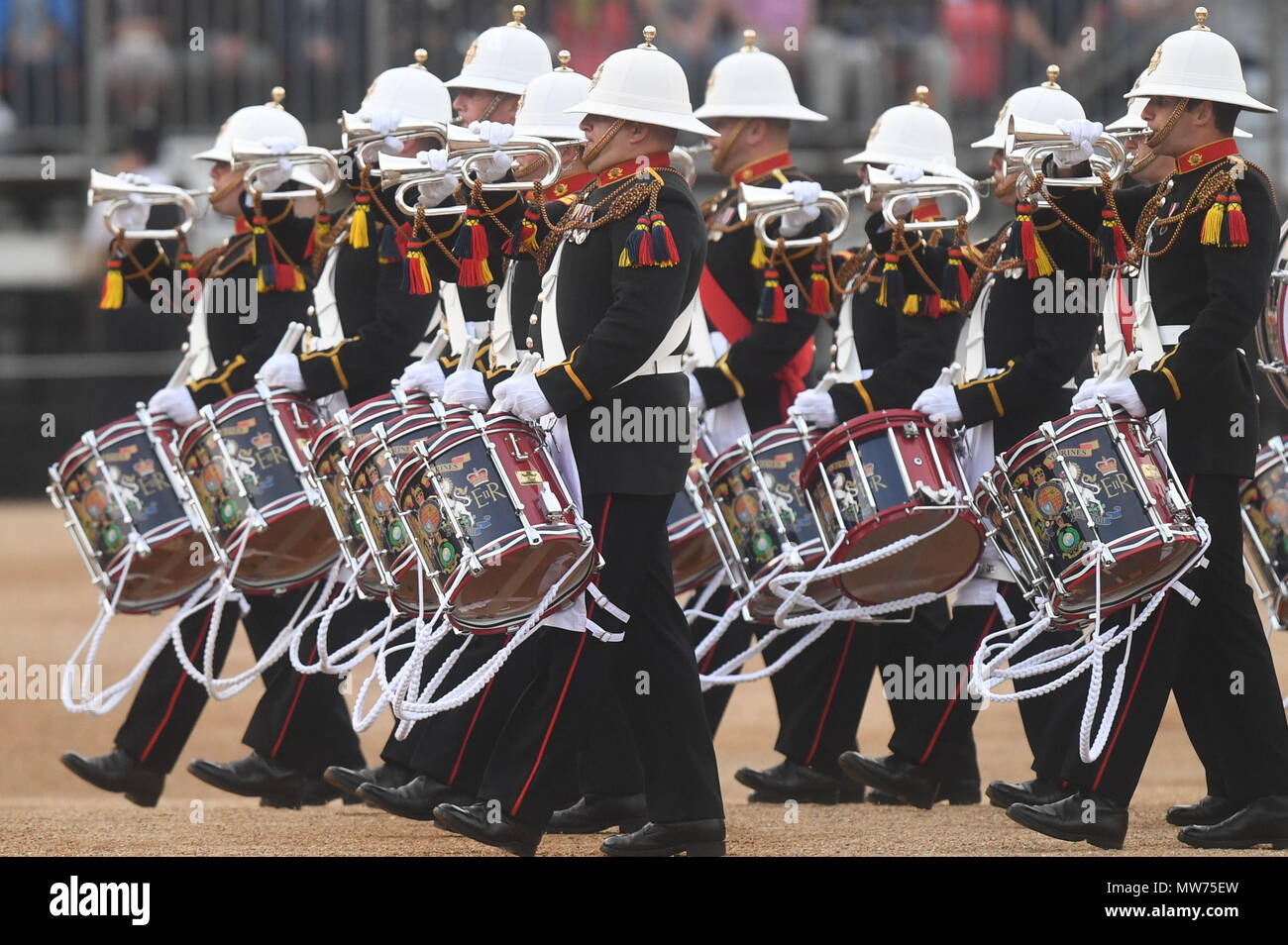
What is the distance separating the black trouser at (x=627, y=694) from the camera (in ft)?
17.9

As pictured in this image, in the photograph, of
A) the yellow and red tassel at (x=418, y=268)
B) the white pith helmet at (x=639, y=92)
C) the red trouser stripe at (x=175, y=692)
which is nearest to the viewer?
the white pith helmet at (x=639, y=92)

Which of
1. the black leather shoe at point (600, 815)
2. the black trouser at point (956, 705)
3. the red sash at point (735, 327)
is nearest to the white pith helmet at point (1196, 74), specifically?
the black trouser at point (956, 705)

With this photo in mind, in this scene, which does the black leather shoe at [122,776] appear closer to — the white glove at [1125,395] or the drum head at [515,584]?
the drum head at [515,584]

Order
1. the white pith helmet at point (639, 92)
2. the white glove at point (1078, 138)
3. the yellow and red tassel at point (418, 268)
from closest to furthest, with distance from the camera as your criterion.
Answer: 1. the white pith helmet at point (639, 92)
2. the white glove at point (1078, 138)
3. the yellow and red tassel at point (418, 268)

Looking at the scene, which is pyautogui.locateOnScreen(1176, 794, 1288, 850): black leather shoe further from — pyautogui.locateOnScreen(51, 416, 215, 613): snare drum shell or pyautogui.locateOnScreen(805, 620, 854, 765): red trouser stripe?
pyautogui.locateOnScreen(51, 416, 215, 613): snare drum shell

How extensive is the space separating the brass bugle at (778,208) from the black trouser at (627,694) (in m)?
1.38

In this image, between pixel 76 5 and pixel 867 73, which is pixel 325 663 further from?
pixel 76 5

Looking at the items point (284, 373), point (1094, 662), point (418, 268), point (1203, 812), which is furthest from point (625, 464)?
point (1203, 812)

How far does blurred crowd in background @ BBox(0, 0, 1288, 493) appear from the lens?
45.7 ft

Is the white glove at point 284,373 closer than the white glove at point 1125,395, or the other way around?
the white glove at point 1125,395

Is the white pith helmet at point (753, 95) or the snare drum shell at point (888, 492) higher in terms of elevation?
the white pith helmet at point (753, 95)

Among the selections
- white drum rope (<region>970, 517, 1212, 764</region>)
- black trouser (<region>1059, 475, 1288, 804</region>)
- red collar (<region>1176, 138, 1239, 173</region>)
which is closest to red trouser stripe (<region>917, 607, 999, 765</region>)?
white drum rope (<region>970, 517, 1212, 764</region>)

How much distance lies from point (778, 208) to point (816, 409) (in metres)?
0.61

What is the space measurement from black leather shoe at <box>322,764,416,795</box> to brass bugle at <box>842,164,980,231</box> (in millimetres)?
1895
